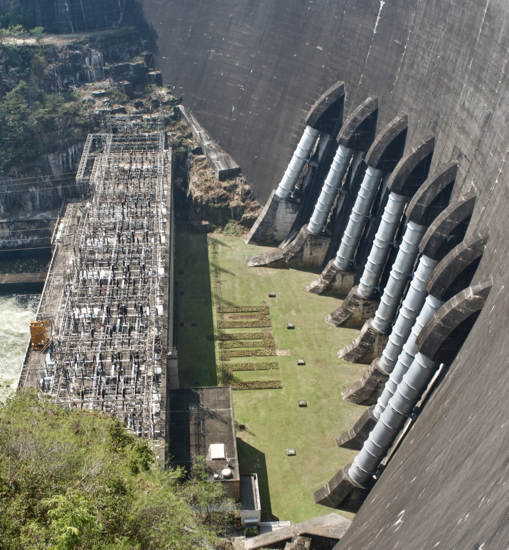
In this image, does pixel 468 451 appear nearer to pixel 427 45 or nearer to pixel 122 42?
pixel 427 45

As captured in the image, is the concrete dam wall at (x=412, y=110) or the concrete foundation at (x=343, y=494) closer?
→ the concrete dam wall at (x=412, y=110)

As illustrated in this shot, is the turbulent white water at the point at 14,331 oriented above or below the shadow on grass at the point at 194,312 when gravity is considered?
below

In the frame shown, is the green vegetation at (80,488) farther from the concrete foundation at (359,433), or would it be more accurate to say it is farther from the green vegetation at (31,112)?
the green vegetation at (31,112)

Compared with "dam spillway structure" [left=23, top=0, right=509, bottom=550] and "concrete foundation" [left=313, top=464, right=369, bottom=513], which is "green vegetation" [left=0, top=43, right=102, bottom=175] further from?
"concrete foundation" [left=313, top=464, right=369, bottom=513]

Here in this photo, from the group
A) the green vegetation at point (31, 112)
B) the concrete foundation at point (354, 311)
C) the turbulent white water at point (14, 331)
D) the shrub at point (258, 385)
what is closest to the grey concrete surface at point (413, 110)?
the concrete foundation at point (354, 311)

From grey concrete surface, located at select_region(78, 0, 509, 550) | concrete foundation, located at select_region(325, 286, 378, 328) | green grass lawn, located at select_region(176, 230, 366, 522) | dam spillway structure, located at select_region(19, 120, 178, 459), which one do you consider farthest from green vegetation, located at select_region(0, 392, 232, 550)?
concrete foundation, located at select_region(325, 286, 378, 328)

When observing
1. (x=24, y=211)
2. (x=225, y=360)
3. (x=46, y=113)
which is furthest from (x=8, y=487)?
(x=46, y=113)
